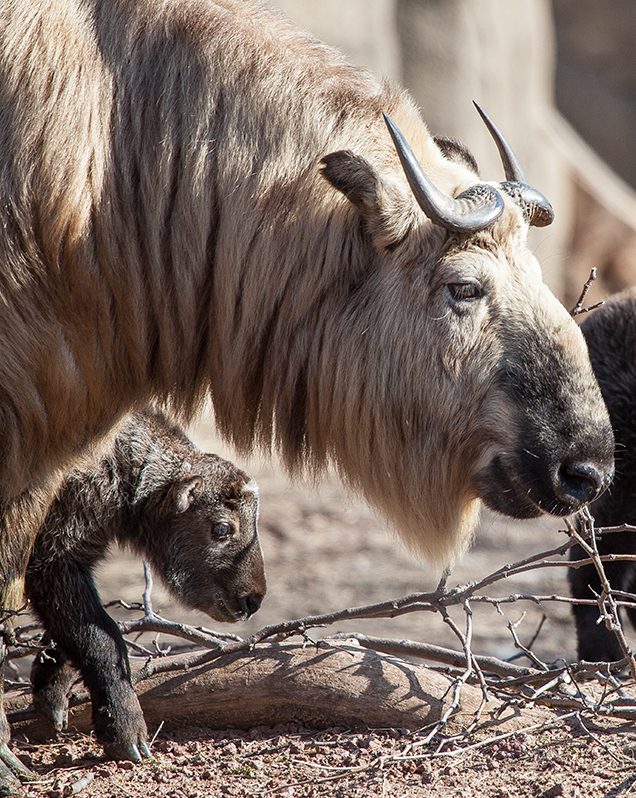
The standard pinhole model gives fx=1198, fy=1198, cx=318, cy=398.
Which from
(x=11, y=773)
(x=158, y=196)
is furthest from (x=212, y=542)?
(x=158, y=196)

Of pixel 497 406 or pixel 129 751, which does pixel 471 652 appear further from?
pixel 129 751

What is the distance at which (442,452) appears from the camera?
11.0ft

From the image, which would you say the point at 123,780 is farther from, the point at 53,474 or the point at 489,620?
the point at 489,620

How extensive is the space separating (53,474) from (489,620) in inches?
152

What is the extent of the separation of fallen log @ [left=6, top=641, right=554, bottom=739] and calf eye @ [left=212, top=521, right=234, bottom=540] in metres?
0.69

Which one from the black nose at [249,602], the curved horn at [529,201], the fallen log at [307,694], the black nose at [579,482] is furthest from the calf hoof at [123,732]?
the curved horn at [529,201]

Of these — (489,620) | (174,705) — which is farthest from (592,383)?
(489,620)

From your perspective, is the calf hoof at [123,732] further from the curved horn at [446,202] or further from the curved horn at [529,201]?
the curved horn at [529,201]

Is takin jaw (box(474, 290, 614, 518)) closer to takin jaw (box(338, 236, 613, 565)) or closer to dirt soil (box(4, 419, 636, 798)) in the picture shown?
takin jaw (box(338, 236, 613, 565))

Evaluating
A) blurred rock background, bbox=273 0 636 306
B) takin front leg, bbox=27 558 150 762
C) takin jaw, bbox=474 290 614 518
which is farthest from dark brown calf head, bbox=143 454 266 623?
blurred rock background, bbox=273 0 636 306

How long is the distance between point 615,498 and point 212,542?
5.43 feet

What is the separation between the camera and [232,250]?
129 inches

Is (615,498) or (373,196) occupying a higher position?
(373,196)

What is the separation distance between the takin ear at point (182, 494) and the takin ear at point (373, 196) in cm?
152
